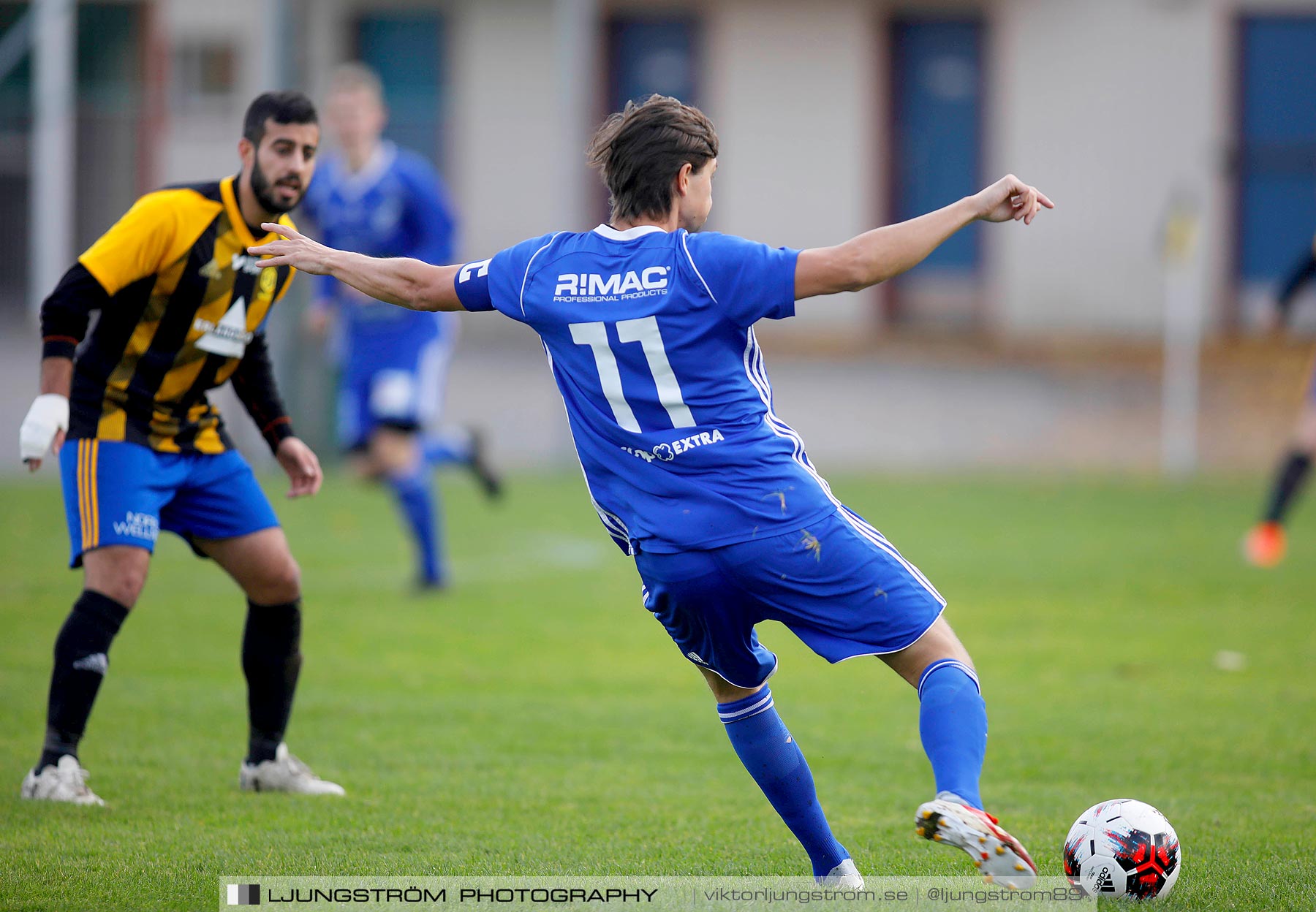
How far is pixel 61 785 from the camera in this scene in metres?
4.42

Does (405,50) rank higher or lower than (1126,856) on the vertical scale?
higher

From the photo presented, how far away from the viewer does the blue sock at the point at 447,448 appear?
32.2 ft

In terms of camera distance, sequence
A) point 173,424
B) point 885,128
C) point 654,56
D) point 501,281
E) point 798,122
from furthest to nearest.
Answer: point 654,56 < point 885,128 < point 798,122 < point 173,424 < point 501,281

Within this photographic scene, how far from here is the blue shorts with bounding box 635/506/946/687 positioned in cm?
329

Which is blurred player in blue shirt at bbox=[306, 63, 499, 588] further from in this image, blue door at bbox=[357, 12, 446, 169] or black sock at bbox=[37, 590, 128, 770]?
blue door at bbox=[357, 12, 446, 169]

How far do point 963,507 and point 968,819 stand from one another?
35.1ft

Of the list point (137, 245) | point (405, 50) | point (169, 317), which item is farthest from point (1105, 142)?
point (137, 245)

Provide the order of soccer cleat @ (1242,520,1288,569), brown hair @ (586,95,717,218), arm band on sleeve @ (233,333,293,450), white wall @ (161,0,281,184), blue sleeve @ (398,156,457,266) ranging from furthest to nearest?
white wall @ (161,0,281,184) → soccer cleat @ (1242,520,1288,569) → blue sleeve @ (398,156,457,266) → arm band on sleeve @ (233,333,293,450) → brown hair @ (586,95,717,218)

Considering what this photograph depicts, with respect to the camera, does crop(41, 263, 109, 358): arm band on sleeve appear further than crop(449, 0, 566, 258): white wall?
No

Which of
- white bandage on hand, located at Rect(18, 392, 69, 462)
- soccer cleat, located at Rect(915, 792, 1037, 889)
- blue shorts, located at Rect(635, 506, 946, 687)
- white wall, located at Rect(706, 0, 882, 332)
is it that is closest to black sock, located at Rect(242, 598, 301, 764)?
white bandage on hand, located at Rect(18, 392, 69, 462)

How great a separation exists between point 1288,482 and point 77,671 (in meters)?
7.57

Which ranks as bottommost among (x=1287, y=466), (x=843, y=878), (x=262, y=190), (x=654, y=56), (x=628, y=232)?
Result: (x=843, y=878)

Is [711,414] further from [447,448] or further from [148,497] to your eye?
[447,448]

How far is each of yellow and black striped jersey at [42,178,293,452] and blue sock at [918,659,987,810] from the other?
2501mm
